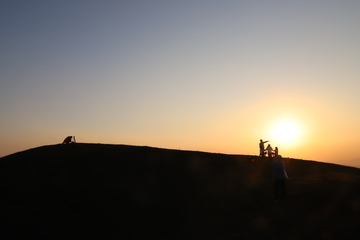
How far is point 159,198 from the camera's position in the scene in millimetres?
20359

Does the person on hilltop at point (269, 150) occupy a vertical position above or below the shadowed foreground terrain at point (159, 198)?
above

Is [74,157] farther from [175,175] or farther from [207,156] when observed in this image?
[207,156]

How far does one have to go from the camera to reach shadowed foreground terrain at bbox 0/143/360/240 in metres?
14.0

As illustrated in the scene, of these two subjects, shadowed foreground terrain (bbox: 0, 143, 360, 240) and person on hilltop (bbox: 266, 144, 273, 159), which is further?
person on hilltop (bbox: 266, 144, 273, 159)

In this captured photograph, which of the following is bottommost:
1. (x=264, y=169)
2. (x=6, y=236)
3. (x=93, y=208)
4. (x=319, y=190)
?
(x=6, y=236)

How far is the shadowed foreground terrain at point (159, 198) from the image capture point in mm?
14008

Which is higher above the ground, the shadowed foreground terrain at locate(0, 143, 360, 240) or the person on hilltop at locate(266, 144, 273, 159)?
the person on hilltop at locate(266, 144, 273, 159)

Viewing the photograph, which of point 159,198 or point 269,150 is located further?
point 269,150

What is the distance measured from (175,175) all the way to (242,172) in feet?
20.7

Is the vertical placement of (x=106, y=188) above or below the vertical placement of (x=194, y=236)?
above

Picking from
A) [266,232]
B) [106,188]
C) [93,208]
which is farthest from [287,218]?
[106,188]

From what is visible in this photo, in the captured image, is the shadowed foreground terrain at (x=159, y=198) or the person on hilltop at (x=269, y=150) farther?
the person on hilltop at (x=269, y=150)

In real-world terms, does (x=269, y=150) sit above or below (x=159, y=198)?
above

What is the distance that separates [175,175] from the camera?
82.5 ft
